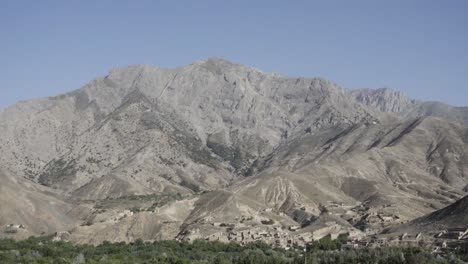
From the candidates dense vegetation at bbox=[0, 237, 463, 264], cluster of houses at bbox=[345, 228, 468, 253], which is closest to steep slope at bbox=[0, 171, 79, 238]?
dense vegetation at bbox=[0, 237, 463, 264]

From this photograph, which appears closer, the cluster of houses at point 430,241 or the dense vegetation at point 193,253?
the dense vegetation at point 193,253

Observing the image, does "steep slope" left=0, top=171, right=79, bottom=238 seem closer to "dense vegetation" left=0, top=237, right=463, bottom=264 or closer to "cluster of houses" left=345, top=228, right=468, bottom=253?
"dense vegetation" left=0, top=237, right=463, bottom=264

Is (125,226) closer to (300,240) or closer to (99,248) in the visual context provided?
(99,248)

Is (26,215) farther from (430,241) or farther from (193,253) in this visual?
(430,241)

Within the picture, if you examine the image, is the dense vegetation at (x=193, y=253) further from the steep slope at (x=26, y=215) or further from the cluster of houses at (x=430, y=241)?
the steep slope at (x=26, y=215)

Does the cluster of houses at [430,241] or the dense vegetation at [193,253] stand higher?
the cluster of houses at [430,241]

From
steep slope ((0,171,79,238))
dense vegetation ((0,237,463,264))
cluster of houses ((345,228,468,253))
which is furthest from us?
steep slope ((0,171,79,238))

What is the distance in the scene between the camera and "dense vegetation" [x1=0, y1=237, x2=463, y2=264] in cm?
11262

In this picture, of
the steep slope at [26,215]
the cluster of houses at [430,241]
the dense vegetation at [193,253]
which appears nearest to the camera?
the dense vegetation at [193,253]

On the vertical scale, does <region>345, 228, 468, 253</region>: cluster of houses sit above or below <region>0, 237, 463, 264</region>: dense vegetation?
above

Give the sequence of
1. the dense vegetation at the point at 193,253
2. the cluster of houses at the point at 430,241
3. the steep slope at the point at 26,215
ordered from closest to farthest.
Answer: the dense vegetation at the point at 193,253
the cluster of houses at the point at 430,241
the steep slope at the point at 26,215

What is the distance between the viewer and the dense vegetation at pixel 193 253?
113 metres

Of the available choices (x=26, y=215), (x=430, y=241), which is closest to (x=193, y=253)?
(x=430, y=241)

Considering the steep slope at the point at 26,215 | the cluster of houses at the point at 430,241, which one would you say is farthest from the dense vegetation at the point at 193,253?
the steep slope at the point at 26,215
